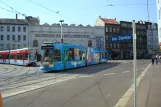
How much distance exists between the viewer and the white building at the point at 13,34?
90.1m

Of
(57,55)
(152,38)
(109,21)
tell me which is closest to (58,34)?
(109,21)

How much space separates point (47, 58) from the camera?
31.5 m

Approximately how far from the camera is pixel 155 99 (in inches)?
454

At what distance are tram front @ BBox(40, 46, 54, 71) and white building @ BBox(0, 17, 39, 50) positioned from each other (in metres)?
58.9

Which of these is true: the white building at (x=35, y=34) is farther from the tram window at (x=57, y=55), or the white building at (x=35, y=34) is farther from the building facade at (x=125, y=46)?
the tram window at (x=57, y=55)

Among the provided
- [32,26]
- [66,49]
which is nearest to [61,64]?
[66,49]

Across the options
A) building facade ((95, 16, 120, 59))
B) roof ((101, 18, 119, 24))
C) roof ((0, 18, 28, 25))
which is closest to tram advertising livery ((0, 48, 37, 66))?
roof ((0, 18, 28, 25))

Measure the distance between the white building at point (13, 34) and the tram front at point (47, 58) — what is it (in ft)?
193

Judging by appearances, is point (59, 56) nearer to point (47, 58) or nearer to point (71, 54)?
point (47, 58)

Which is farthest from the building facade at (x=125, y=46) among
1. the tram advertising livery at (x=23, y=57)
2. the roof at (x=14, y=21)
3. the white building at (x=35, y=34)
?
the tram advertising livery at (x=23, y=57)

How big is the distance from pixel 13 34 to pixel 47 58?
62519 millimetres

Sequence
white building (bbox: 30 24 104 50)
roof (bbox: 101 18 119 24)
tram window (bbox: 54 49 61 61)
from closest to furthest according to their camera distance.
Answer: tram window (bbox: 54 49 61 61) < white building (bbox: 30 24 104 50) < roof (bbox: 101 18 119 24)

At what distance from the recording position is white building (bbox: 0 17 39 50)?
9012 cm

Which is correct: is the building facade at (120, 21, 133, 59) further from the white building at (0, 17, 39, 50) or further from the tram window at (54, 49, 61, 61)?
the tram window at (54, 49, 61, 61)
